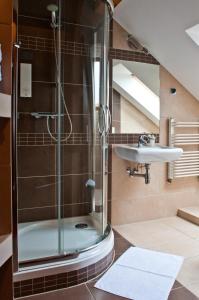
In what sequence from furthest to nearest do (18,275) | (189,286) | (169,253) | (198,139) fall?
(198,139) < (169,253) < (189,286) < (18,275)

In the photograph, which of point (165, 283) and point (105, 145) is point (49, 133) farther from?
point (165, 283)

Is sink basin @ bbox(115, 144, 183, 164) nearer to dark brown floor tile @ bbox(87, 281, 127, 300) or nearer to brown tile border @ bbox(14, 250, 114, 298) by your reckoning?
brown tile border @ bbox(14, 250, 114, 298)

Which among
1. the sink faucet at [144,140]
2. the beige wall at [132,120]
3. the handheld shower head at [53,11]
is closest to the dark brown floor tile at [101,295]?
the sink faucet at [144,140]

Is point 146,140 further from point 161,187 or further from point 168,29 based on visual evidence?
point 168,29

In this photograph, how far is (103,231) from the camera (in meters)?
2.31

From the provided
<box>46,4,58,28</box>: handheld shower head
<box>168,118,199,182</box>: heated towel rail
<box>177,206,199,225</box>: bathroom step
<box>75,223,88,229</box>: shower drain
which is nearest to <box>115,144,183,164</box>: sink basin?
<box>168,118,199,182</box>: heated towel rail

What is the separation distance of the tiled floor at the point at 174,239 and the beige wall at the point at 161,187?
119 mm

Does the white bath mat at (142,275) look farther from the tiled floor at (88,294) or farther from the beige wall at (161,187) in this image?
the beige wall at (161,187)

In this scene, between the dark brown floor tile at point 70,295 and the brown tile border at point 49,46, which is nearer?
the dark brown floor tile at point 70,295

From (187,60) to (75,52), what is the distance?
1227 millimetres

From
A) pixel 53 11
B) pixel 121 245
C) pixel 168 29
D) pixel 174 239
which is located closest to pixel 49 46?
pixel 53 11

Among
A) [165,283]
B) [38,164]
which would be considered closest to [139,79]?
[38,164]

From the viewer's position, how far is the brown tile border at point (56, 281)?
65.9 inches

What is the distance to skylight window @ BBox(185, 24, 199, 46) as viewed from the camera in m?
2.55
